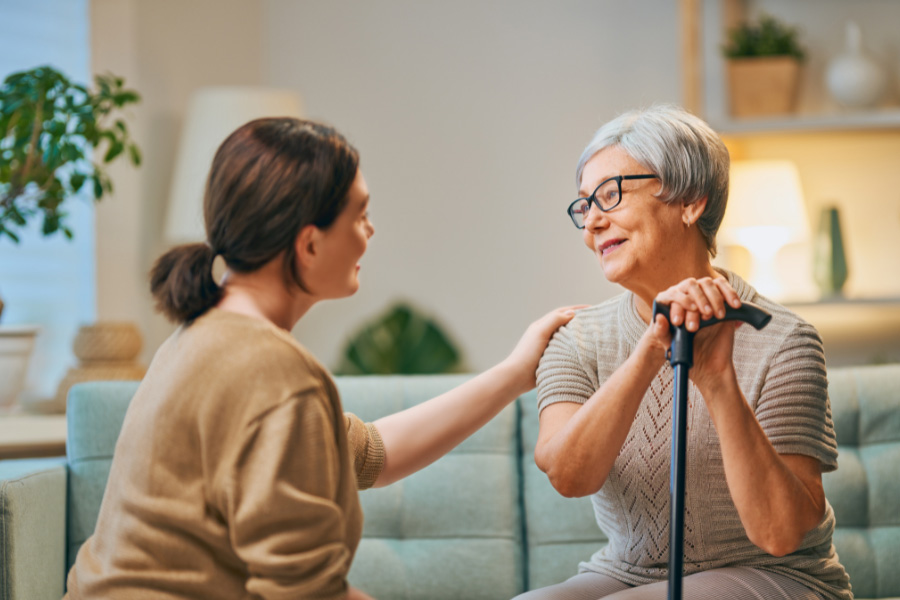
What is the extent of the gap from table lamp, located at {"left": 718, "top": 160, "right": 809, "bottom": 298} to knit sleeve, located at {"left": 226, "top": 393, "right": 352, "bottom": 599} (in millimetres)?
2072

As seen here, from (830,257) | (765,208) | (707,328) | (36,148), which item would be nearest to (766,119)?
(765,208)

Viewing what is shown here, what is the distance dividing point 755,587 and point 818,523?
0.12m

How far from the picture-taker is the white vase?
2730 millimetres

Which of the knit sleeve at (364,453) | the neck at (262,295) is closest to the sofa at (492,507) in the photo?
the knit sleeve at (364,453)

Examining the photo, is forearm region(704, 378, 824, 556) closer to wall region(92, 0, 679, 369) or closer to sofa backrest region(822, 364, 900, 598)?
sofa backrest region(822, 364, 900, 598)

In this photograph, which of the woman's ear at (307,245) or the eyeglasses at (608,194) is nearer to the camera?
the woman's ear at (307,245)

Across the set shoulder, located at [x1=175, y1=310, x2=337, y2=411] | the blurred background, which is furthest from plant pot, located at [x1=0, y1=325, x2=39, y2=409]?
shoulder, located at [x1=175, y1=310, x2=337, y2=411]

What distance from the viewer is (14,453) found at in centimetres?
197

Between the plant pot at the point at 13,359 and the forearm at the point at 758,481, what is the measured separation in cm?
177

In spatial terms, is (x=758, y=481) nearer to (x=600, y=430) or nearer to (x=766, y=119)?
(x=600, y=430)

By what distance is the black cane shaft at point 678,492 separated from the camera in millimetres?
1066

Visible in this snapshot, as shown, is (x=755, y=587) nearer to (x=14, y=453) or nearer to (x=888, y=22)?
(x=14, y=453)

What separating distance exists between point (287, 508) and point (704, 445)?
693 millimetres

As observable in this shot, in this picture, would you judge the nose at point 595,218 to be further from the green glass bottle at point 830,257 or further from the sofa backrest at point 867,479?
the green glass bottle at point 830,257
